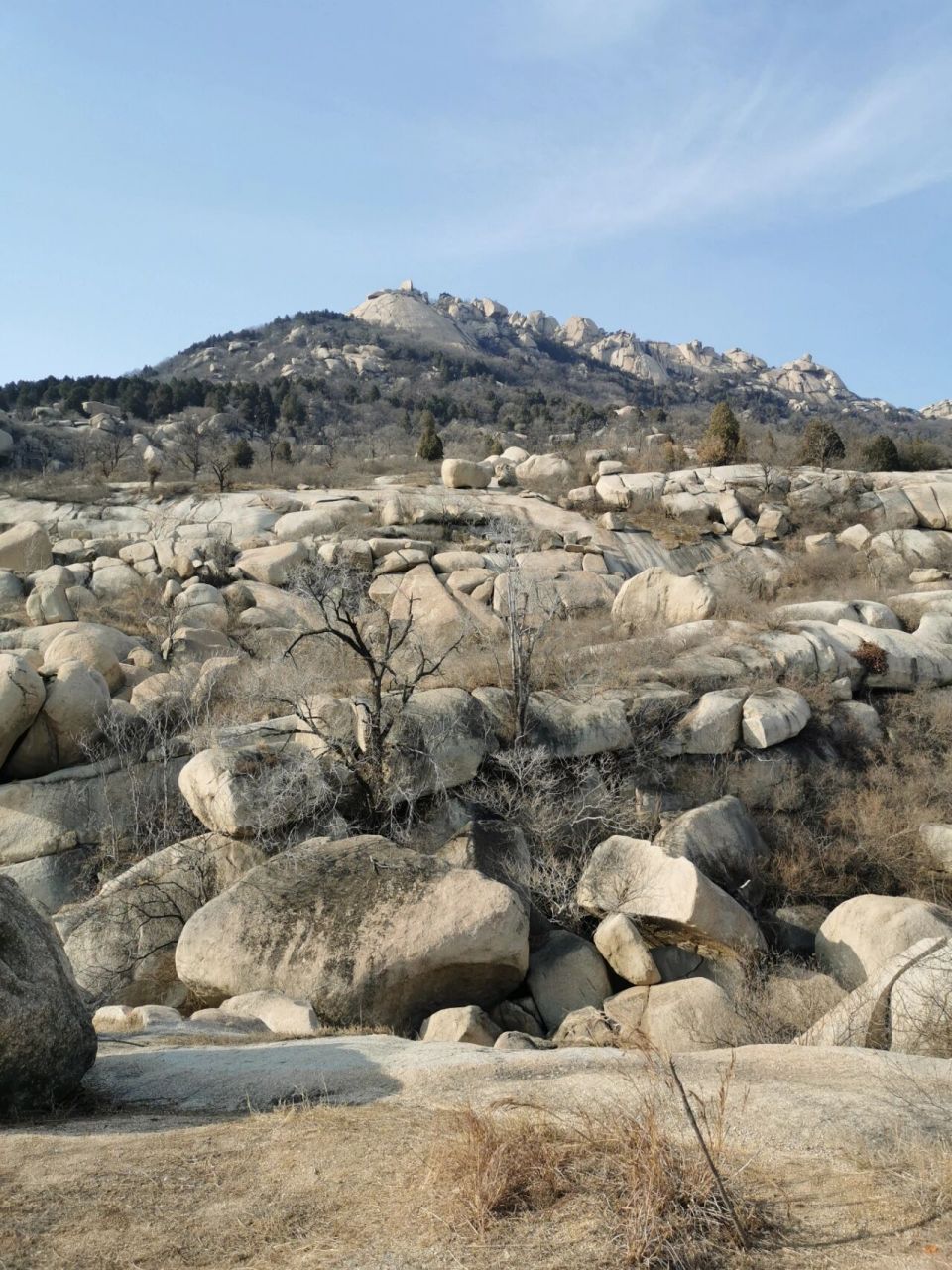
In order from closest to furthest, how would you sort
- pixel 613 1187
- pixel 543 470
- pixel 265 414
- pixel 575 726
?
pixel 613 1187 < pixel 575 726 < pixel 543 470 < pixel 265 414

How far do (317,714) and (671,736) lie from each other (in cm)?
656

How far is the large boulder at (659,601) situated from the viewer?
20766 mm

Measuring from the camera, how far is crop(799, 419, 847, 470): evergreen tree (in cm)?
3388

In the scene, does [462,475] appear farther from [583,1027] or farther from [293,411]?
[293,411]

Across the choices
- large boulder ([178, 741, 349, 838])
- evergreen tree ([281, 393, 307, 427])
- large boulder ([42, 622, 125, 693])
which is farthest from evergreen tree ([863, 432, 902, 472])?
evergreen tree ([281, 393, 307, 427])

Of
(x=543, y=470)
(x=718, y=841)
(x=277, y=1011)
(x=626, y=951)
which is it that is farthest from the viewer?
(x=543, y=470)

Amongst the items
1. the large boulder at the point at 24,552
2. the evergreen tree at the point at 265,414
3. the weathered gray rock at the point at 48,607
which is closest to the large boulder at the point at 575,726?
the weathered gray rock at the point at 48,607

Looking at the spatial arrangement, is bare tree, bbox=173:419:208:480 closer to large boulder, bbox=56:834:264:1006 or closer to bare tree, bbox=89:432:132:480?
bare tree, bbox=89:432:132:480

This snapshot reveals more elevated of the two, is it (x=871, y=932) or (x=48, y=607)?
(x=48, y=607)

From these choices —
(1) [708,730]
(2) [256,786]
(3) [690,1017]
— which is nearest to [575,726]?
(1) [708,730]

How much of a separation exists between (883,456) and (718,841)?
26.8 m

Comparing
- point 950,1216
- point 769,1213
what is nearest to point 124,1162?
point 769,1213

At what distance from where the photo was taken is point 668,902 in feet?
36.3

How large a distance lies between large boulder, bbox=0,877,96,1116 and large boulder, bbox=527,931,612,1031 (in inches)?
248
